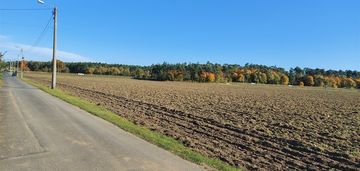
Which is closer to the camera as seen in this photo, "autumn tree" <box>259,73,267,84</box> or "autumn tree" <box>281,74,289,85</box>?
"autumn tree" <box>259,73,267,84</box>

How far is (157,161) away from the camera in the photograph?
8.52 m

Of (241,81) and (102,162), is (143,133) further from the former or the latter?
(241,81)

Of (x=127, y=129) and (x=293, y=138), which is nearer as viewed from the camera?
(x=127, y=129)

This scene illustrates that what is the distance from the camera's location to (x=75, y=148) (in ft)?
31.3

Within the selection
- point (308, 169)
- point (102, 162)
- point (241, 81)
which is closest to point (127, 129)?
point (102, 162)

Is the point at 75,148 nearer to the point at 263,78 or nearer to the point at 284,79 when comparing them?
the point at 263,78

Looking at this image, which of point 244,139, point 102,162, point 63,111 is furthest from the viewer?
point 63,111

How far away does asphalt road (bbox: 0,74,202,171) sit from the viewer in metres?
8.00

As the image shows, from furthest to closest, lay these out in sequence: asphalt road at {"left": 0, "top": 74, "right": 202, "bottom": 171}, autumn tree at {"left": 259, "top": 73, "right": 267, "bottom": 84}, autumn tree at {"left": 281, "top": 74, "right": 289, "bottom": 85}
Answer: autumn tree at {"left": 281, "top": 74, "right": 289, "bottom": 85} < autumn tree at {"left": 259, "top": 73, "right": 267, "bottom": 84} < asphalt road at {"left": 0, "top": 74, "right": 202, "bottom": 171}

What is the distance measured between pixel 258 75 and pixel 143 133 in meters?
176

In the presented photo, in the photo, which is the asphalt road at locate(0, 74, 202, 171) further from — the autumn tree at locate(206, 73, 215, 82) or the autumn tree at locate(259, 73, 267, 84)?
the autumn tree at locate(259, 73, 267, 84)

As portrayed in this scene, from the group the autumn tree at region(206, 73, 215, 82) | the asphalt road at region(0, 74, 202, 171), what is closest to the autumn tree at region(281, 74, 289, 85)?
the autumn tree at region(206, 73, 215, 82)

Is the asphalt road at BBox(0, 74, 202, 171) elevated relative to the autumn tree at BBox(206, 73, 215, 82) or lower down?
elevated

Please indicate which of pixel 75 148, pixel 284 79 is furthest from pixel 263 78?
pixel 75 148
